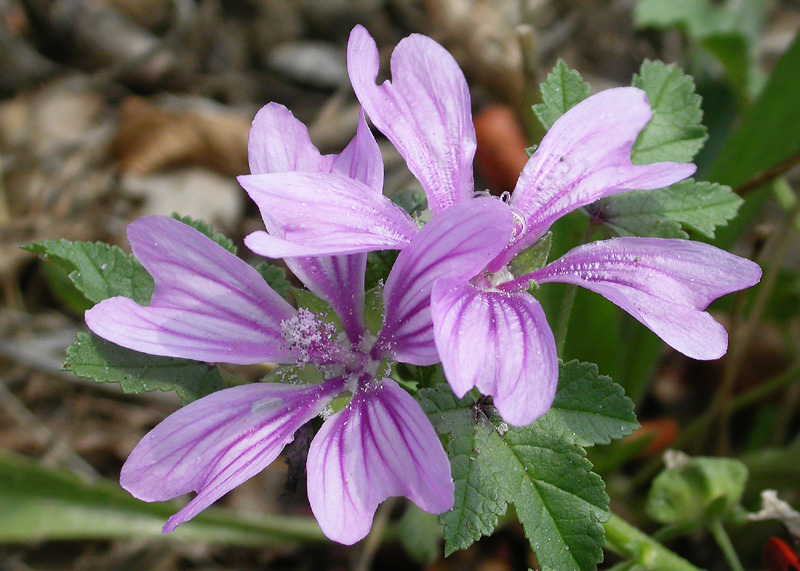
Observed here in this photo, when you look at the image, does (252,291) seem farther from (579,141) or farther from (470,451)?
(579,141)

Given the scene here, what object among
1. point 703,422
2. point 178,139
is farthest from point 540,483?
point 178,139

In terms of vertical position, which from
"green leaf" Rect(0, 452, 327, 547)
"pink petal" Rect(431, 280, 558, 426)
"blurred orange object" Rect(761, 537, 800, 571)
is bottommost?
"green leaf" Rect(0, 452, 327, 547)

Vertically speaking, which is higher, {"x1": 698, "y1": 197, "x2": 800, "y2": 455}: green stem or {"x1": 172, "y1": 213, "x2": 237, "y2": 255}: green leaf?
{"x1": 172, "y1": 213, "x2": 237, "y2": 255}: green leaf

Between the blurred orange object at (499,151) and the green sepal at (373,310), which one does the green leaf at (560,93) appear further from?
the blurred orange object at (499,151)

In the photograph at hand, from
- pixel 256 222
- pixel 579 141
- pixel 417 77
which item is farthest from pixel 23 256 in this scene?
pixel 579 141

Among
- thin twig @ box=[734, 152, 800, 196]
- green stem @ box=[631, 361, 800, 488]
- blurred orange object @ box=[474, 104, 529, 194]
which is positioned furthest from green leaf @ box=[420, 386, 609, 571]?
blurred orange object @ box=[474, 104, 529, 194]

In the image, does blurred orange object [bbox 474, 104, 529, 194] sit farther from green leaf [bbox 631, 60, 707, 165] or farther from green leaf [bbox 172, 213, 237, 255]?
green leaf [bbox 172, 213, 237, 255]

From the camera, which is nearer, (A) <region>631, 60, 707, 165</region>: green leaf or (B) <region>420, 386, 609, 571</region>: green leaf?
(B) <region>420, 386, 609, 571</region>: green leaf

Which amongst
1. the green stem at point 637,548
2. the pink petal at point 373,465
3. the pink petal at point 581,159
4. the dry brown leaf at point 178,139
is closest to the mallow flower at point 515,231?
the pink petal at point 581,159
